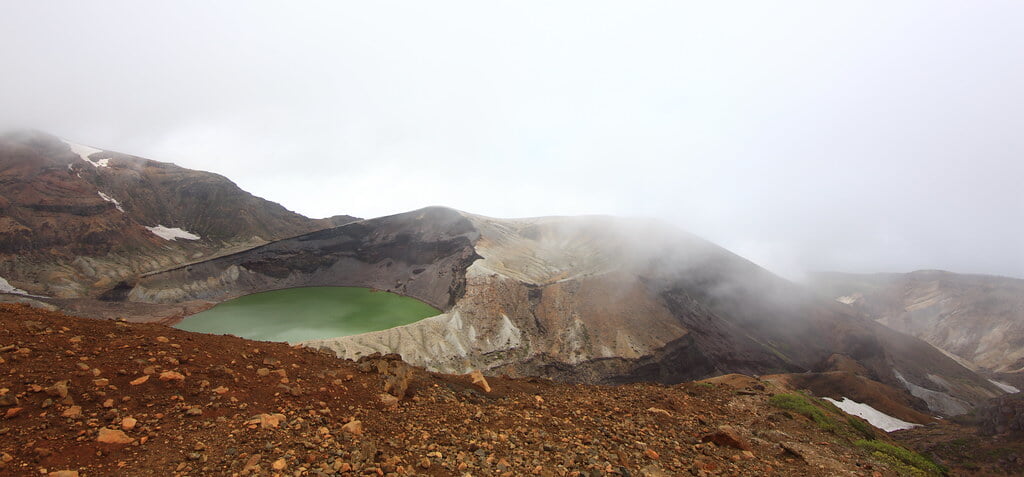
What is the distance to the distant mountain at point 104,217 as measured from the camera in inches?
2464

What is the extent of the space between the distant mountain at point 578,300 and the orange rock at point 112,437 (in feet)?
127

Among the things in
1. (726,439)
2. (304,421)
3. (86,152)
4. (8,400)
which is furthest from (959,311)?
(86,152)

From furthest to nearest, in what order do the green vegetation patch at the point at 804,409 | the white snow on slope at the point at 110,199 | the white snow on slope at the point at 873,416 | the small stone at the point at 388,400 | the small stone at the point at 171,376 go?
the white snow on slope at the point at 110,199
the white snow on slope at the point at 873,416
the green vegetation patch at the point at 804,409
the small stone at the point at 388,400
the small stone at the point at 171,376

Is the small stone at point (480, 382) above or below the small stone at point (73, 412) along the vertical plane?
below

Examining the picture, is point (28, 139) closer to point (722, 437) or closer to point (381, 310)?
point (381, 310)

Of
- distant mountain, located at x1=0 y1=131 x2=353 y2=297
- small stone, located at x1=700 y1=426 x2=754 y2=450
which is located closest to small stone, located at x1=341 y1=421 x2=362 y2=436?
small stone, located at x1=700 y1=426 x2=754 y2=450

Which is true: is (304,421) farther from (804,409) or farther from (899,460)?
(899,460)

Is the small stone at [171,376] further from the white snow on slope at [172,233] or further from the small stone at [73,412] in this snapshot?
the white snow on slope at [172,233]

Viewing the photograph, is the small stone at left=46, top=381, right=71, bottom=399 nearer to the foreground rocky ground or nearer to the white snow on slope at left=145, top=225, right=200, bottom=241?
the foreground rocky ground

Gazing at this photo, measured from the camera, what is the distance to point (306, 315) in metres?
59.3

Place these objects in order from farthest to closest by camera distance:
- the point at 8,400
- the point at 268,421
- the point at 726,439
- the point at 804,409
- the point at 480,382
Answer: the point at 804,409, the point at 480,382, the point at 726,439, the point at 268,421, the point at 8,400

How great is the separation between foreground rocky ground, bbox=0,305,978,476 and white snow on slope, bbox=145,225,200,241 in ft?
302

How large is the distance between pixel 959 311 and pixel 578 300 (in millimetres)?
133494

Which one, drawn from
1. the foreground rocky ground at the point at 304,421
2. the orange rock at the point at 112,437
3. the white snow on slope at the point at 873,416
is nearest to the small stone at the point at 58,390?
the foreground rocky ground at the point at 304,421
